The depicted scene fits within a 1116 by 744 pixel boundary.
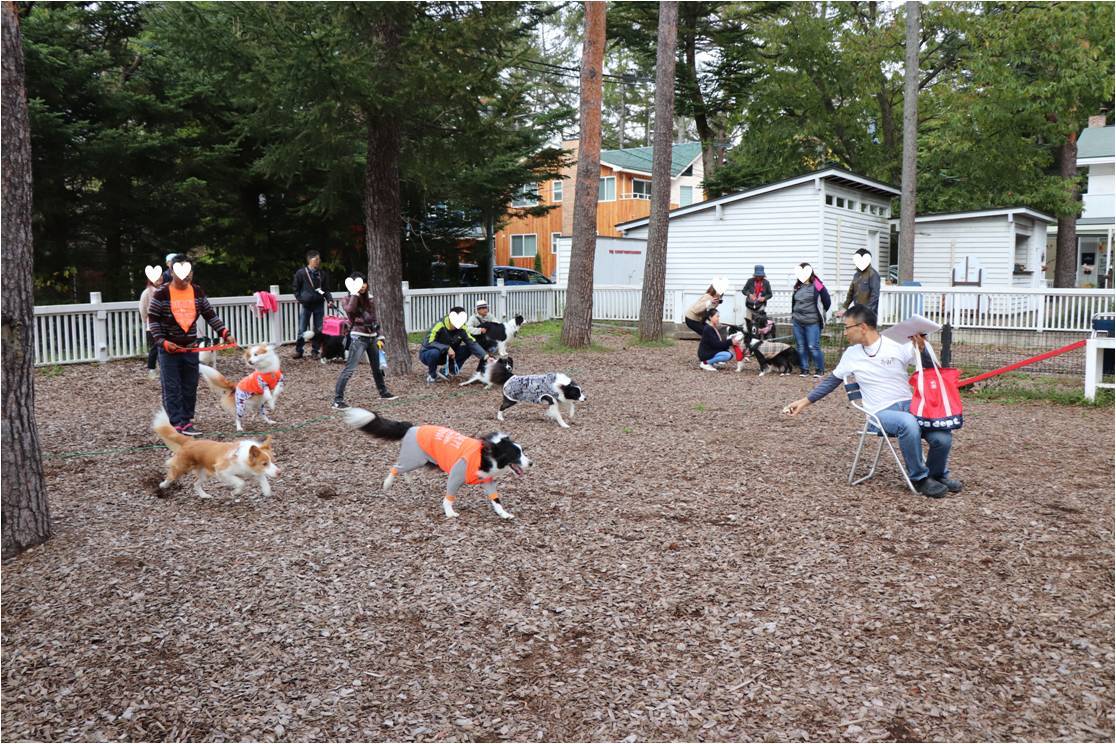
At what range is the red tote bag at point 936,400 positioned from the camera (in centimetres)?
580

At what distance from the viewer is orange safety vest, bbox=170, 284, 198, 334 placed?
7.57 meters

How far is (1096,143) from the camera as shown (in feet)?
103

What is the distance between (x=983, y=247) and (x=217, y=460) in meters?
22.1

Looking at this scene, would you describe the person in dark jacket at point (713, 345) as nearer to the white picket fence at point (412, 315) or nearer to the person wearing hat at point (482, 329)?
the person wearing hat at point (482, 329)

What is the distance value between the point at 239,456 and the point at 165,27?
22.5 ft

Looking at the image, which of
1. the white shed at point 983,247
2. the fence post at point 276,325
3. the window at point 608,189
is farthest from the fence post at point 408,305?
the window at point 608,189

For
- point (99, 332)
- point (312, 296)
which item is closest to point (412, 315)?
point (312, 296)

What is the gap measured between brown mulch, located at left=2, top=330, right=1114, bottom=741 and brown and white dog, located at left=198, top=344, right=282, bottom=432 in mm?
1502

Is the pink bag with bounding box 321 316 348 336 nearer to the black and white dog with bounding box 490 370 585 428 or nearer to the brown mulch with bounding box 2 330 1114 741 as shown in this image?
the black and white dog with bounding box 490 370 585 428

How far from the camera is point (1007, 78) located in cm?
2234

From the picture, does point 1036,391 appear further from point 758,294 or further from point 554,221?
point 554,221

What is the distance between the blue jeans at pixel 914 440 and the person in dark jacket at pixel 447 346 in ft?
21.6

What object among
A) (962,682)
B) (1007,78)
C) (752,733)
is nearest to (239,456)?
(752,733)

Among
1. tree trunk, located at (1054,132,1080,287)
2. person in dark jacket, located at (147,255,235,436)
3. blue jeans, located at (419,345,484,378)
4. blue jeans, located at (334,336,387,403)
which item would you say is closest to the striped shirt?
person in dark jacket, located at (147,255,235,436)
